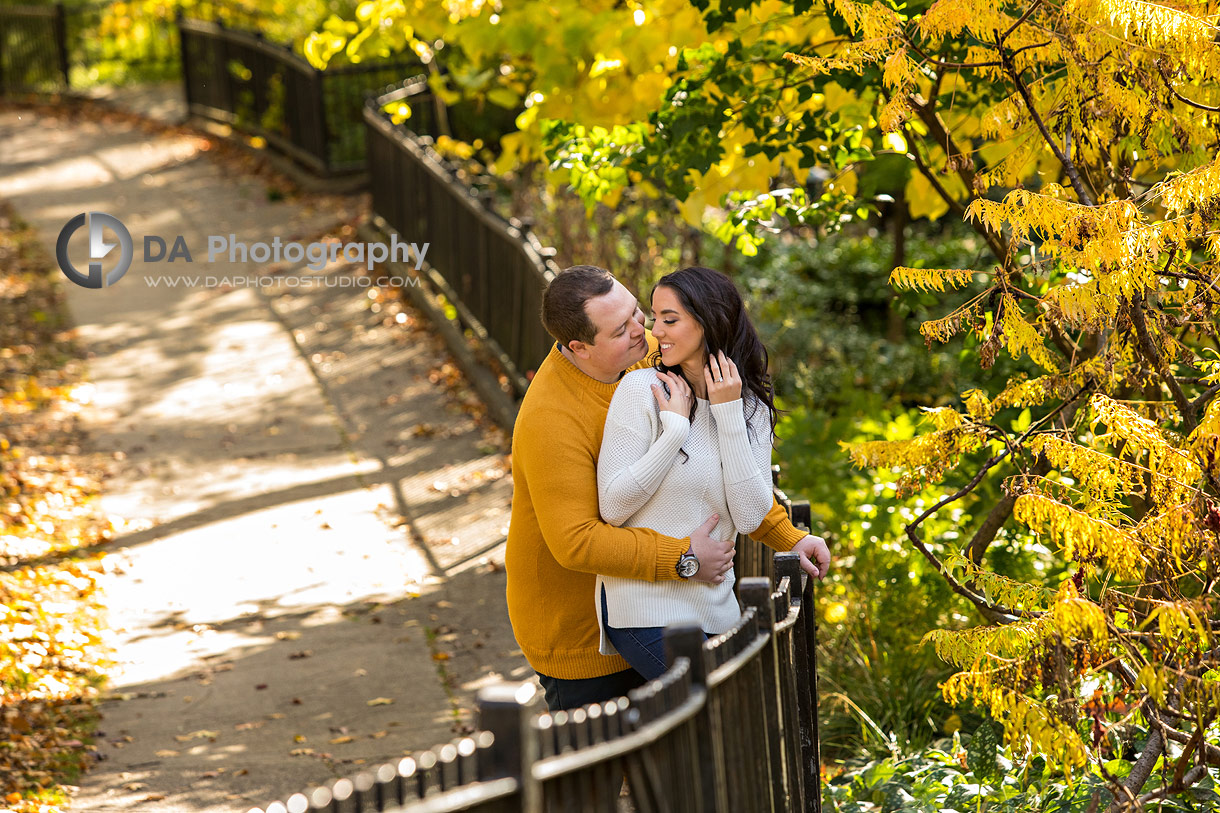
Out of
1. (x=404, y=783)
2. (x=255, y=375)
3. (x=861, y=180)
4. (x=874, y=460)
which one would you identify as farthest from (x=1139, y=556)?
(x=255, y=375)

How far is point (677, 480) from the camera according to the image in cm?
304

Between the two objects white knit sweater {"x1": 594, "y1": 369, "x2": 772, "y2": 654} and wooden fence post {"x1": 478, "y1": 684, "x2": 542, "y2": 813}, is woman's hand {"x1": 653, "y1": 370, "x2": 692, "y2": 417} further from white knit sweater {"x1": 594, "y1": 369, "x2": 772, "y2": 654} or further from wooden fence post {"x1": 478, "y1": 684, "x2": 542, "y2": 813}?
wooden fence post {"x1": 478, "y1": 684, "x2": 542, "y2": 813}

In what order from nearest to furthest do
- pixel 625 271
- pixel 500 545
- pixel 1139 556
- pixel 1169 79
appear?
pixel 1139 556, pixel 1169 79, pixel 500 545, pixel 625 271

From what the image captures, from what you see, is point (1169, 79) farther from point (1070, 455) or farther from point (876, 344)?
point (876, 344)

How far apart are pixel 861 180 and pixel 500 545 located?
9.65 ft

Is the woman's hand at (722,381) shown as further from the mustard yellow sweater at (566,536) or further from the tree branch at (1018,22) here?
the tree branch at (1018,22)

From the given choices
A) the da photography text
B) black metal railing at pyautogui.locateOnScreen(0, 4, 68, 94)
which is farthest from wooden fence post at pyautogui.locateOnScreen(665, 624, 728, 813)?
black metal railing at pyautogui.locateOnScreen(0, 4, 68, 94)

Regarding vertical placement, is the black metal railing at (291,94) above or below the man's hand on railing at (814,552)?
above

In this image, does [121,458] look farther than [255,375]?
No

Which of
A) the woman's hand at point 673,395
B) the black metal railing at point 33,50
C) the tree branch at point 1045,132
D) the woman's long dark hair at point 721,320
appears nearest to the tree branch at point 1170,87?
the tree branch at point 1045,132

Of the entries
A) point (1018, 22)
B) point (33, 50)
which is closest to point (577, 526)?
point (1018, 22)

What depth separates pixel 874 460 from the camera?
3.43 meters

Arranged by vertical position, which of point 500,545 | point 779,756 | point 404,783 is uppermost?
point 404,783

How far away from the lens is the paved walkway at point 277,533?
5.05 metres
